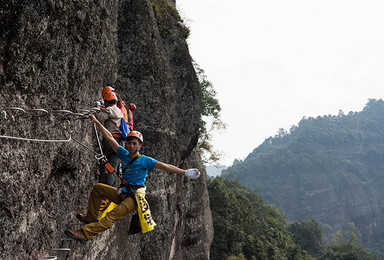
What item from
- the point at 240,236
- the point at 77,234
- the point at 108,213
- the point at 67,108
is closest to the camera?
the point at 77,234

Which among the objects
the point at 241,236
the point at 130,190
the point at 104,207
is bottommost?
the point at 241,236

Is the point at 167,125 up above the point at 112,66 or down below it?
below

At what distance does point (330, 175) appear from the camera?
451 ft

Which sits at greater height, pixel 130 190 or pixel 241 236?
pixel 130 190

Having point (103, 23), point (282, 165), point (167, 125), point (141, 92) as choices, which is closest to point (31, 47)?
point (103, 23)

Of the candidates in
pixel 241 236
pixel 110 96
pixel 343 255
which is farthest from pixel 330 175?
pixel 110 96

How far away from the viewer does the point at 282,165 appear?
14525 centimetres

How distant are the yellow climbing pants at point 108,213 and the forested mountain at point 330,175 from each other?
115 m

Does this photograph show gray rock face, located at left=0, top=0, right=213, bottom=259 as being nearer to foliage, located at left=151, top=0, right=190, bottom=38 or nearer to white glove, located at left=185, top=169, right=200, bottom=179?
foliage, located at left=151, top=0, right=190, bottom=38

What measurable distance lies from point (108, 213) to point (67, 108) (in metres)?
1.99

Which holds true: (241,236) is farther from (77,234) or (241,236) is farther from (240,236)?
(77,234)

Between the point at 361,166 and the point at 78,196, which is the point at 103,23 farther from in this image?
the point at 361,166

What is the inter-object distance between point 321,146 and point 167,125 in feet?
537

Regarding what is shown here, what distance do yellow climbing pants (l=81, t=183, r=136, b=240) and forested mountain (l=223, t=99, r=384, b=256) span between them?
377 ft
